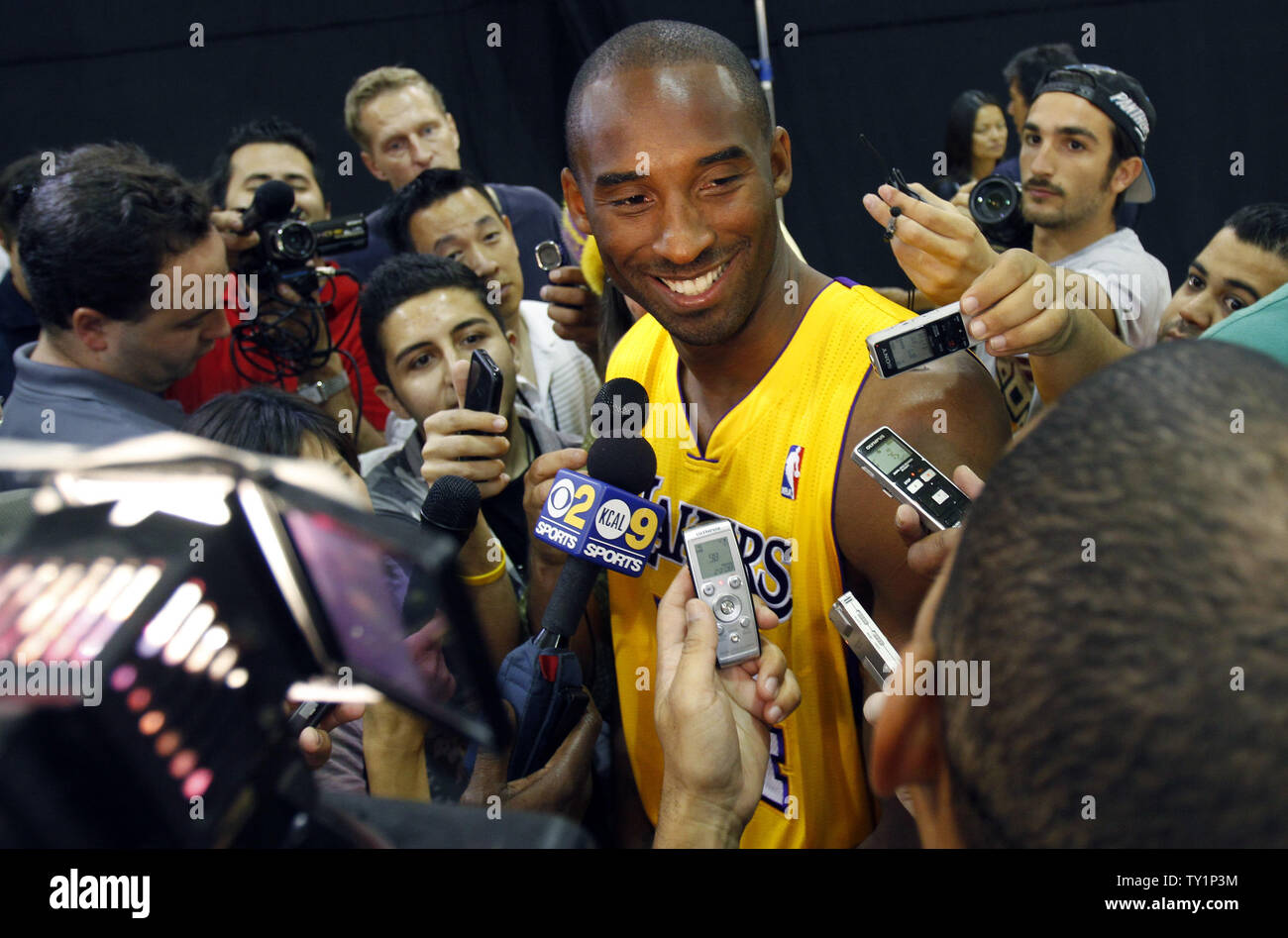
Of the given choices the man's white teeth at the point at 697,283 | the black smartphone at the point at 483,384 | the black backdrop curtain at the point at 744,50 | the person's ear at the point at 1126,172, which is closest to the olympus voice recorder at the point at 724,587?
the man's white teeth at the point at 697,283

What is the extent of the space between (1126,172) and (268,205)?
247cm

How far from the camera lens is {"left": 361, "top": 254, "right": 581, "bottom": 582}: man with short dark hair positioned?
2.17m

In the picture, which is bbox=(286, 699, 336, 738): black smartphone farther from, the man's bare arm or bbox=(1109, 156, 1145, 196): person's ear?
bbox=(1109, 156, 1145, 196): person's ear

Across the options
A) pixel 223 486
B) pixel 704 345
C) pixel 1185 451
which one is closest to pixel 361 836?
pixel 223 486

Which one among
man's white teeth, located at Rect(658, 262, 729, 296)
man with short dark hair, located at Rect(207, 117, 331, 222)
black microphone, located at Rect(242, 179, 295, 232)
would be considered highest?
man with short dark hair, located at Rect(207, 117, 331, 222)

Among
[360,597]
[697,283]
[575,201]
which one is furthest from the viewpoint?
[575,201]

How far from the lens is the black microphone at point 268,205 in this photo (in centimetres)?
263

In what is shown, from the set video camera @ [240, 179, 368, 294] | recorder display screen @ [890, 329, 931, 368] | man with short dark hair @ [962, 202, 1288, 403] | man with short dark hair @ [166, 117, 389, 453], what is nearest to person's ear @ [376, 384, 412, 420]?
man with short dark hair @ [166, 117, 389, 453]

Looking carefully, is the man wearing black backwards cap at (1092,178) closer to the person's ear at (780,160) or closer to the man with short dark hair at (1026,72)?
the man with short dark hair at (1026,72)

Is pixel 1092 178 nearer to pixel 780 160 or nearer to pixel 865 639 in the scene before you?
pixel 780 160

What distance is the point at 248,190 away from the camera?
3.24 meters

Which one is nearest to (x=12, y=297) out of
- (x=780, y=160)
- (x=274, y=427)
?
(x=274, y=427)

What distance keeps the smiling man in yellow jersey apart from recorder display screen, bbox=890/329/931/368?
0.14m

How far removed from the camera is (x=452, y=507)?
151 centimetres
